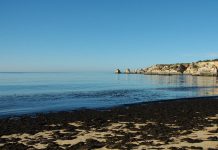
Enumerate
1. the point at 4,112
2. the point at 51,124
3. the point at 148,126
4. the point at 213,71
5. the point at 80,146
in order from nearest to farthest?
the point at 80,146, the point at 148,126, the point at 51,124, the point at 4,112, the point at 213,71

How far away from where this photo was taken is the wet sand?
46.4 ft

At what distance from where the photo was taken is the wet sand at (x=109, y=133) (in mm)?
14156

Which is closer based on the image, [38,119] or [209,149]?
[209,149]

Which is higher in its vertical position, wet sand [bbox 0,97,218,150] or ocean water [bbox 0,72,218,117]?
wet sand [bbox 0,97,218,150]

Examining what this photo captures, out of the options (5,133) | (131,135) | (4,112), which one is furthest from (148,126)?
(4,112)

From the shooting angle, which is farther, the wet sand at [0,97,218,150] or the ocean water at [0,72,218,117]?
the ocean water at [0,72,218,117]

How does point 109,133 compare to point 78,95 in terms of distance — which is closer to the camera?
point 109,133

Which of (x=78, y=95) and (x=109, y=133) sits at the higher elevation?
(x=109, y=133)

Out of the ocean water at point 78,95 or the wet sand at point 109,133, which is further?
the ocean water at point 78,95

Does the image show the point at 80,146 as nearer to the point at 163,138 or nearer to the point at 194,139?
the point at 163,138

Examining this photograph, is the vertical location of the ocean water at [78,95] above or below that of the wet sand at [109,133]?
below

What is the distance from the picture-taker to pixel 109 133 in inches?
673

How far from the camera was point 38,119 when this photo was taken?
2309 cm

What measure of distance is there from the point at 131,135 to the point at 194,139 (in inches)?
124
